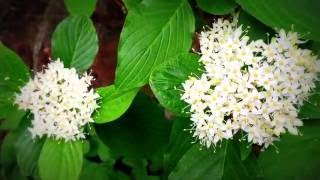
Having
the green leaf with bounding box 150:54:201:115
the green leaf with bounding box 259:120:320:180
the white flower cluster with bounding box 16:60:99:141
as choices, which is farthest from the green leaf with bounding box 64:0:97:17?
the green leaf with bounding box 259:120:320:180

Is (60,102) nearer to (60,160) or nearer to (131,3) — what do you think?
(60,160)

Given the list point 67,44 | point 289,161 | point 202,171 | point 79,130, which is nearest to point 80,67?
point 67,44

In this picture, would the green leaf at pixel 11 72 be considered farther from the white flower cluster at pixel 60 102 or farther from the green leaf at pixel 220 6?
the green leaf at pixel 220 6

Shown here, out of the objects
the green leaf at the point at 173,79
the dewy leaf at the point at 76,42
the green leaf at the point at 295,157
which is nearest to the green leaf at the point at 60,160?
the dewy leaf at the point at 76,42

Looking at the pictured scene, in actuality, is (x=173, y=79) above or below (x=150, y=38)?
below

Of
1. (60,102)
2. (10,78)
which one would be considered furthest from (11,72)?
(60,102)

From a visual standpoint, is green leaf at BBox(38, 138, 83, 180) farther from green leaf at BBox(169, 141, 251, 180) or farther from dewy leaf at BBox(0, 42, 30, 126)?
green leaf at BBox(169, 141, 251, 180)

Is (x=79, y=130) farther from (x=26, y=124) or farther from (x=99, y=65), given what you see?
(x=99, y=65)
